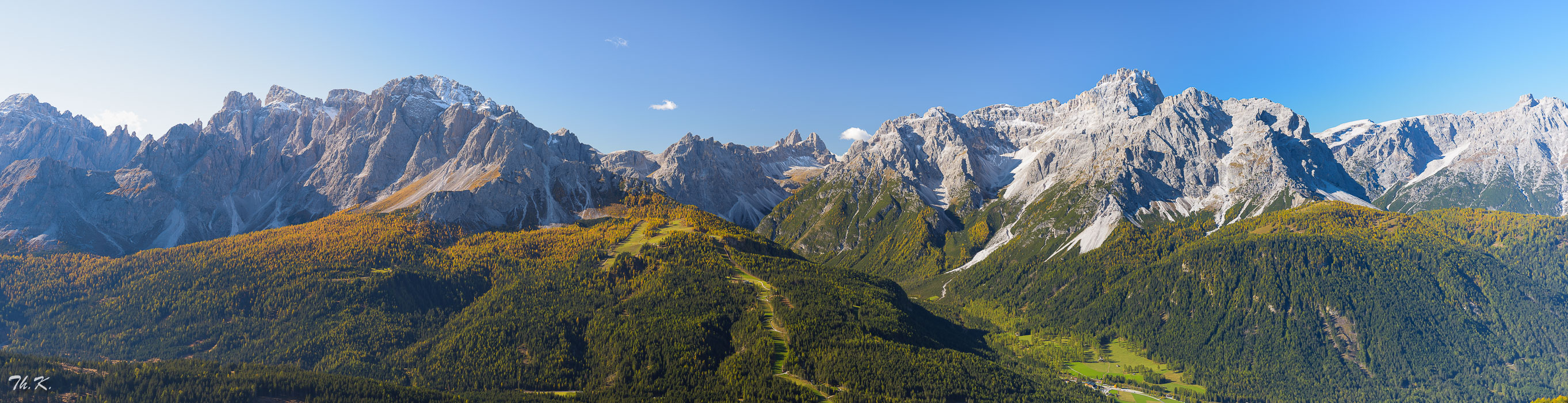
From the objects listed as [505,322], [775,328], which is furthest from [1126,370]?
[505,322]

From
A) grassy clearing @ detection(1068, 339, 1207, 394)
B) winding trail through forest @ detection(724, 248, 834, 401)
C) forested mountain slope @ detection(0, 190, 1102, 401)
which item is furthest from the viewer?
grassy clearing @ detection(1068, 339, 1207, 394)

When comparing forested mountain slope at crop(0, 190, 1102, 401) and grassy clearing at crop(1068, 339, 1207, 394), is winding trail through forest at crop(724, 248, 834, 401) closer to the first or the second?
forested mountain slope at crop(0, 190, 1102, 401)

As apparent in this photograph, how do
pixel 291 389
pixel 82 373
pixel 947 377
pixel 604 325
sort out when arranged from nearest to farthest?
pixel 82 373 → pixel 291 389 → pixel 947 377 → pixel 604 325

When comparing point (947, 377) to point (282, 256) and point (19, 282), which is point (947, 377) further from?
point (19, 282)

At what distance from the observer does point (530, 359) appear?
138 metres

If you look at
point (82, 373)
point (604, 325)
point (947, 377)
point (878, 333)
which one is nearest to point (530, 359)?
point (604, 325)

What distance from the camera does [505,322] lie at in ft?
492

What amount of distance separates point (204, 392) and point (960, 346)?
164053 millimetres

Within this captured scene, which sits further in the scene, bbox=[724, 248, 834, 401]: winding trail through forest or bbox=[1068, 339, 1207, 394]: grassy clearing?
bbox=[1068, 339, 1207, 394]: grassy clearing

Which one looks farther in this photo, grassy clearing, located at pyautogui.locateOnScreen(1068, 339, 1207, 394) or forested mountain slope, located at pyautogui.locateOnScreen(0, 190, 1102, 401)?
grassy clearing, located at pyautogui.locateOnScreen(1068, 339, 1207, 394)

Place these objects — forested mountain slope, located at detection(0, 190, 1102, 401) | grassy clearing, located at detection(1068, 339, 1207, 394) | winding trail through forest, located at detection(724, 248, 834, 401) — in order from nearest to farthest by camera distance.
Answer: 1. winding trail through forest, located at detection(724, 248, 834, 401)
2. forested mountain slope, located at detection(0, 190, 1102, 401)
3. grassy clearing, located at detection(1068, 339, 1207, 394)

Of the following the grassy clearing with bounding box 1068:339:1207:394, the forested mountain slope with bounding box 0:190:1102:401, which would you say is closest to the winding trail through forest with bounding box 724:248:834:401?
the forested mountain slope with bounding box 0:190:1102:401

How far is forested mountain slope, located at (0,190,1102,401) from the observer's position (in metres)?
133

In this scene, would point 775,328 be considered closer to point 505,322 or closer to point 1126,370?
point 505,322
